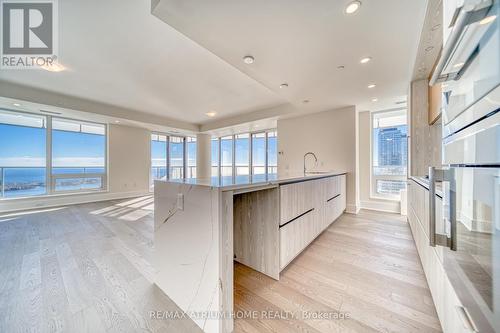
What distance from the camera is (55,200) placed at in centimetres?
485

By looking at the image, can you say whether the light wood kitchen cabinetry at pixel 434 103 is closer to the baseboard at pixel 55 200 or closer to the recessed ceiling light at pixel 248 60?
the recessed ceiling light at pixel 248 60

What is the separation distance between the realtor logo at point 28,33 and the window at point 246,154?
4982mm

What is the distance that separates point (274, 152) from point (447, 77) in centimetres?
603

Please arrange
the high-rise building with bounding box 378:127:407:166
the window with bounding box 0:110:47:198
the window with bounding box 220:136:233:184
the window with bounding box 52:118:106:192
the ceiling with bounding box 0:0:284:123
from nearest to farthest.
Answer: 1. the ceiling with bounding box 0:0:284:123
2. the high-rise building with bounding box 378:127:407:166
3. the window with bounding box 0:110:47:198
4. the window with bounding box 52:118:106:192
5. the window with bounding box 220:136:233:184

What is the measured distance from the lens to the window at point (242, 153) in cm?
741

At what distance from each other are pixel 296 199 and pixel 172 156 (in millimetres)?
6790

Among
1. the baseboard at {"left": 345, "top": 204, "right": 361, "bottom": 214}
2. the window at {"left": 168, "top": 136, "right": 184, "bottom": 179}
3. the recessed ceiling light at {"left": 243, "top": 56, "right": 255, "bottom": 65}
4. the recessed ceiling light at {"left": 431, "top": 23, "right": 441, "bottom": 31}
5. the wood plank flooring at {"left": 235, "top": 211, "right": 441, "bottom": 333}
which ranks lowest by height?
the wood plank flooring at {"left": 235, "top": 211, "right": 441, "bottom": 333}

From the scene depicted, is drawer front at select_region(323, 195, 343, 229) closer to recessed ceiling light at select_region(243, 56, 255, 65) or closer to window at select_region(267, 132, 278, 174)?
recessed ceiling light at select_region(243, 56, 255, 65)

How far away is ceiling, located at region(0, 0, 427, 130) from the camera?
1577 mm

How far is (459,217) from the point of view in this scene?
0.73 metres

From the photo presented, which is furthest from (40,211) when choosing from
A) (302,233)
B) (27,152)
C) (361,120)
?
(361,120)

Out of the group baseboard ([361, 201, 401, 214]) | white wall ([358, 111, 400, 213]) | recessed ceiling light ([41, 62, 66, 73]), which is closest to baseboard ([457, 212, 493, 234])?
baseboard ([361, 201, 401, 214])

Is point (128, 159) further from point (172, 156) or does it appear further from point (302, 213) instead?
point (302, 213)

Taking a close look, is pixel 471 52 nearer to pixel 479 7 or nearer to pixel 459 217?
pixel 479 7
